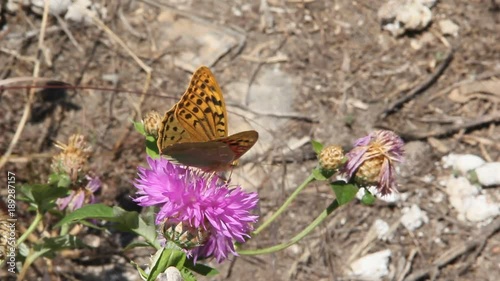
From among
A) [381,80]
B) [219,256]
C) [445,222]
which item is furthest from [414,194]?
[219,256]

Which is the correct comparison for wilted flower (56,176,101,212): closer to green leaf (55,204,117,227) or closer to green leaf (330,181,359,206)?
green leaf (55,204,117,227)

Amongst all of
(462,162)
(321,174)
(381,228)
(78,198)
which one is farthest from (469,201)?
(78,198)

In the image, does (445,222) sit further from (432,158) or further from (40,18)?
(40,18)

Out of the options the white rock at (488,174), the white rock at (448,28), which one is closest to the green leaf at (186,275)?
the white rock at (488,174)

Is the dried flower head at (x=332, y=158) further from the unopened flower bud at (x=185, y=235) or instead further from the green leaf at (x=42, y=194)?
the green leaf at (x=42, y=194)

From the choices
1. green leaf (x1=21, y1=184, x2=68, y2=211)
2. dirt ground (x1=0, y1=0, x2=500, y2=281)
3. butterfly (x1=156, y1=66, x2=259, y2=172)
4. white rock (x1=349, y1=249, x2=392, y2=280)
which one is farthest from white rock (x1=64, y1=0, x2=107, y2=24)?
white rock (x1=349, y1=249, x2=392, y2=280)

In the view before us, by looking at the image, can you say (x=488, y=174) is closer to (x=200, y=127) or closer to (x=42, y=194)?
(x=200, y=127)
